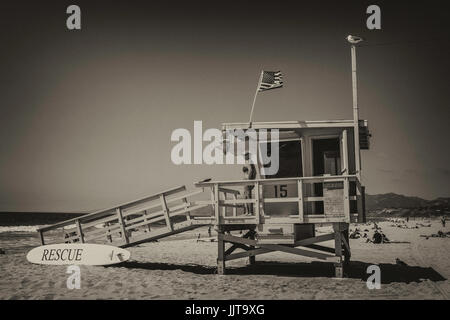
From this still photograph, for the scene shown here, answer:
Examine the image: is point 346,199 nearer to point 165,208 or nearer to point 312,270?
point 312,270

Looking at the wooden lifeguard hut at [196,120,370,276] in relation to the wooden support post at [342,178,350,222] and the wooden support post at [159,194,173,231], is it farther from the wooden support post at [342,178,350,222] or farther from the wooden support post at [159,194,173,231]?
the wooden support post at [159,194,173,231]

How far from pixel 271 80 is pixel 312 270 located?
20.2 ft

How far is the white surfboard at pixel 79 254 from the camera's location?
12.1 m

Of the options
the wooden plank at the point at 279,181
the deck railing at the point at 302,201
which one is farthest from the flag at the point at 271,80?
the wooden plank at the point at 279,181

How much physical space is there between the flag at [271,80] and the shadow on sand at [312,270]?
5.76 meters

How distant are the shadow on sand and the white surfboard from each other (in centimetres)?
67

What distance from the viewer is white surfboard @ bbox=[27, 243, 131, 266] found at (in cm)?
1207

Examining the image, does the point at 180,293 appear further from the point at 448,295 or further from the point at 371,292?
the point at 448,295

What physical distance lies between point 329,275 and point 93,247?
7152mm

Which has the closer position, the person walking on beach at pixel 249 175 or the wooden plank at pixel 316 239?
the wooden plank at pixel 316 239

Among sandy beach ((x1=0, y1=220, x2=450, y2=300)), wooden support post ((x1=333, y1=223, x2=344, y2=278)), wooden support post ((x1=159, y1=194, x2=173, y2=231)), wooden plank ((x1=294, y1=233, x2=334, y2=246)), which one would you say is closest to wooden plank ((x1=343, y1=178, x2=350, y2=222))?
wooden support post ((x1=333, y1=223, x2=344, y2=278))

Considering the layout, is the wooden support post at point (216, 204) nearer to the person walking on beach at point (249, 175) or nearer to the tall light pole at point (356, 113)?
the person walking on beach at point (249, 175)

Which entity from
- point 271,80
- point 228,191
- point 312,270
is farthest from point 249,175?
point 312,270
